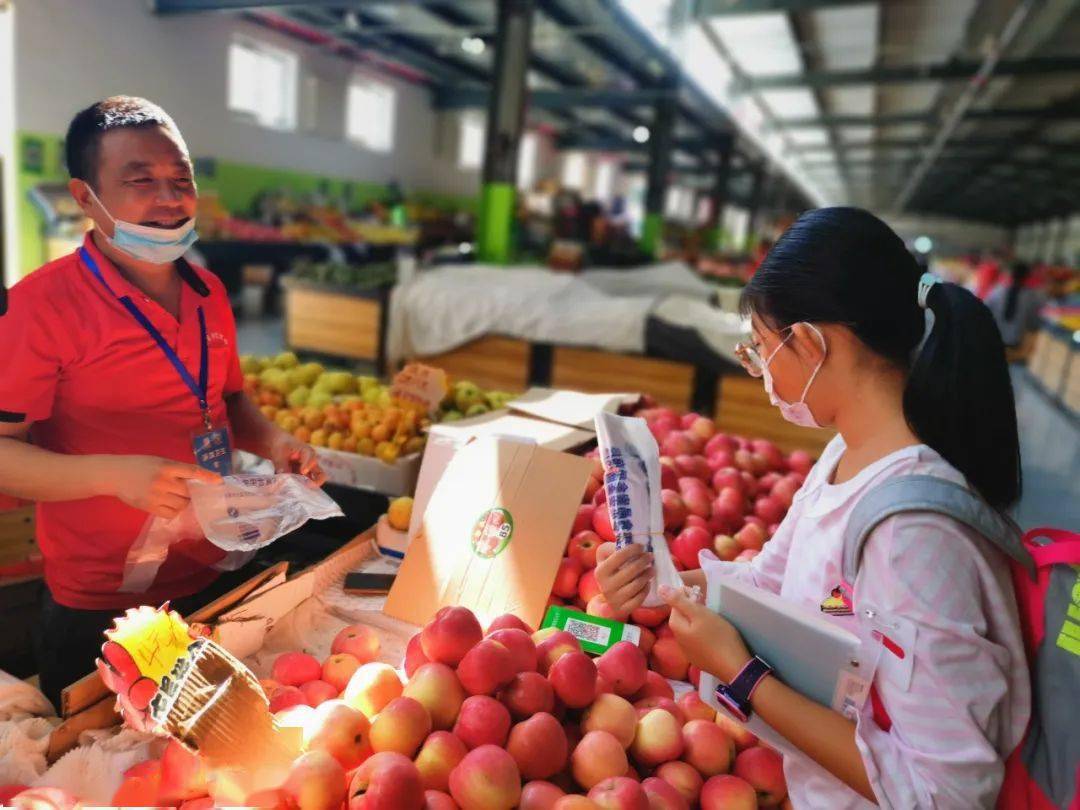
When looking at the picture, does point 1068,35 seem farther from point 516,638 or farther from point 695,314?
point 516,638

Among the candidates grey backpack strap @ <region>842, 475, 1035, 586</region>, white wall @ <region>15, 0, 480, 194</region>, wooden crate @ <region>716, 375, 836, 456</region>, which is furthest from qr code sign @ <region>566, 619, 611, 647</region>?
white wall @ <region>15, 0, 480, 194</region>

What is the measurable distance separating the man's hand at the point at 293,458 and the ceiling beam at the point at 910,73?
11640 mm

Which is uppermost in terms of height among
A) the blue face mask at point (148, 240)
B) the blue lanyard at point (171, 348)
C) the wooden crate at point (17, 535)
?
the blue face mask at point (148, 240)

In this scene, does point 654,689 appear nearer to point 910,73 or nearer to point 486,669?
point 486,669

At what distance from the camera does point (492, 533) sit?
6.25 ft

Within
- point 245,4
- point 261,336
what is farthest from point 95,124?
point 245,4

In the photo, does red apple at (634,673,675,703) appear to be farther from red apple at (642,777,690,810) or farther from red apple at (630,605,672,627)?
red apple at (642,777,690,810)

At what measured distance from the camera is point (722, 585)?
48.7 inches

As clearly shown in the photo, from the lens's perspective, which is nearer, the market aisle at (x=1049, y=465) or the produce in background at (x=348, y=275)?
the market aisle at (x=1049, y=465)

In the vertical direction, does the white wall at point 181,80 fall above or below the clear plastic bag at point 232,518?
above

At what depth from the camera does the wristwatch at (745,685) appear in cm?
116

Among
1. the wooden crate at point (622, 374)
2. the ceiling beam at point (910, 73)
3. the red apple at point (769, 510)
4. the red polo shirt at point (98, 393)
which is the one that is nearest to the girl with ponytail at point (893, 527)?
the red apple at point (769, 510)

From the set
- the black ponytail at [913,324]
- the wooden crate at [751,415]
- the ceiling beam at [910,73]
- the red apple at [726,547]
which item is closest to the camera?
the black ponytail at [913,324]

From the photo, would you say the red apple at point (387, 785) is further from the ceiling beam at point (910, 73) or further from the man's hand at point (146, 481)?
the ceiling beam at point (910, 73)
